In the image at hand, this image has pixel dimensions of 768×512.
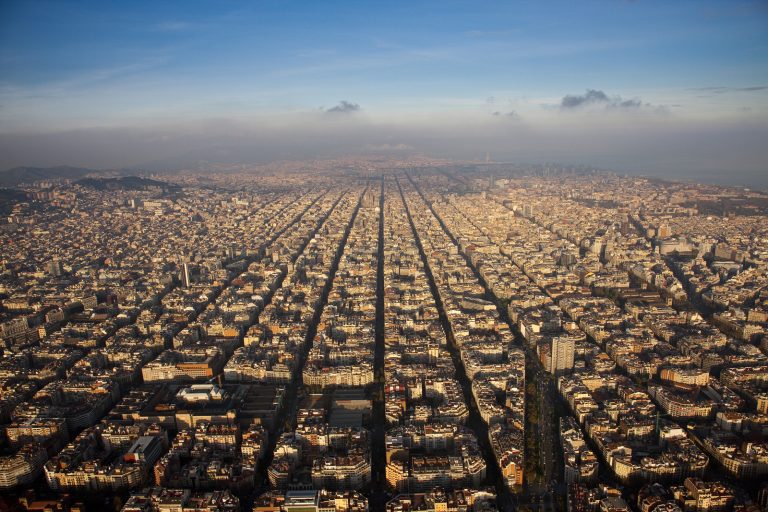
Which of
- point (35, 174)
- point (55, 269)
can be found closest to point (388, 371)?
point (55, 269)

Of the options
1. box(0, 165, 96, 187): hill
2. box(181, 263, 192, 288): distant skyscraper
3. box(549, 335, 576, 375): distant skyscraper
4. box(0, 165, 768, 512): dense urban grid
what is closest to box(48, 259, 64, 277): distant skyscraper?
box(0, 165, 768, 512): dense urban grid

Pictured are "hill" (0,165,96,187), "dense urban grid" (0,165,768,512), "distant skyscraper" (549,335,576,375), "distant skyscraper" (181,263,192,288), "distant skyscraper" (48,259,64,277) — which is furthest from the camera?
"hill" (0,165,96,187)

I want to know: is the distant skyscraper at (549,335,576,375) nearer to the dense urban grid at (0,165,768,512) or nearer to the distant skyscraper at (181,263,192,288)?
the dense urban grid at (0,165,768,512)

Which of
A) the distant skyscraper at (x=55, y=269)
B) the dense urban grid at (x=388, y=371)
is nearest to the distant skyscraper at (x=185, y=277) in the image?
the dense urban grid at (x=388, y=371)

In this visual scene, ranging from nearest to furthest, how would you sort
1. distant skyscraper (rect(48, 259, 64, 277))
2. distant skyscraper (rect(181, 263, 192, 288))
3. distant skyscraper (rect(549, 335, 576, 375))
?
distant skyscraper (rect(549, 335, 576, 375))
distant skyscraper (rect(181, 263, 192, 288))
distant skyscraper (rect(48, 259, 64, 277))

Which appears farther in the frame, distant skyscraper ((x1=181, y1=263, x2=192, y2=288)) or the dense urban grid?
distant skyscraper ((x1=181, y1=263, x2=192, y2=288))

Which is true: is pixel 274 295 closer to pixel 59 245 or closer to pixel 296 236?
pixel 296 236

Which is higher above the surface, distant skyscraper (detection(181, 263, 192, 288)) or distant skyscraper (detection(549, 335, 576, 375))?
distant skyscraper (detection(181, 263, 192, 288))

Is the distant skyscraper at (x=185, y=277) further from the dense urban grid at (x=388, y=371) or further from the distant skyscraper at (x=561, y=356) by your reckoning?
the distant skyscraper at (x=561, y=356)

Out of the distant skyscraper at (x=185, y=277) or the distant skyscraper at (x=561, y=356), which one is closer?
the distant skyscraper at (x=561, y=356)
